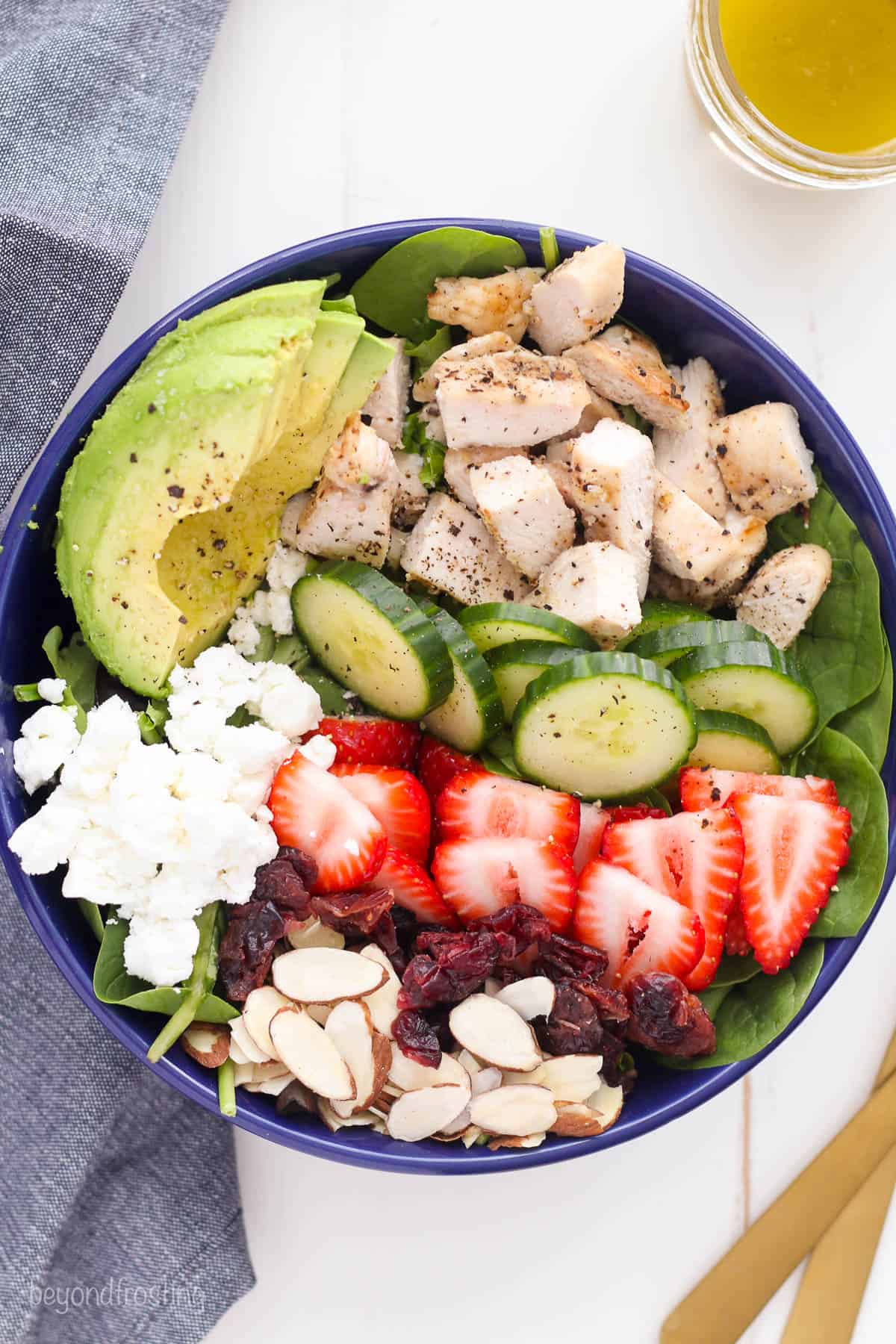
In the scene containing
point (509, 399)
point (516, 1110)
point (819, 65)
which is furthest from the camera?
point (819, 65)

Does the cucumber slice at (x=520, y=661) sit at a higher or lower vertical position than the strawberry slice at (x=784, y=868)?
higher

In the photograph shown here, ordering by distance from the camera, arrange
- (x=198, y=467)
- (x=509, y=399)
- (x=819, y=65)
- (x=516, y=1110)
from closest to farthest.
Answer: (x=198, y=467), (x=516, y=1110), (x=509, y=399), (x=819, y=65)

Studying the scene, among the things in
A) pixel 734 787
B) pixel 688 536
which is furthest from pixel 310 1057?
pixel 688 536

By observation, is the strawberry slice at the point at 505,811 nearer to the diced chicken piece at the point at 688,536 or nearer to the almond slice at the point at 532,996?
the almond slice at the point at 532,996

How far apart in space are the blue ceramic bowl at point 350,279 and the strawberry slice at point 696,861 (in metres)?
0.17

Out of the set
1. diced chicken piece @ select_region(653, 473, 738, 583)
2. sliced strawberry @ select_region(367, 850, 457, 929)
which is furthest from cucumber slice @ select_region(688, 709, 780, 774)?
sliced strawberry @ select_region(367, 850, 457, 929)

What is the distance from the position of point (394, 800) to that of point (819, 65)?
4.95 ft

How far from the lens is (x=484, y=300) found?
1878 millimetres

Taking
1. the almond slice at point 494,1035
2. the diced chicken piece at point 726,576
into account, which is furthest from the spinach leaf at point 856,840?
the almond slice at point 494,1035

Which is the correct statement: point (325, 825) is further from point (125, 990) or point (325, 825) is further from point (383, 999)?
point (125, 990)

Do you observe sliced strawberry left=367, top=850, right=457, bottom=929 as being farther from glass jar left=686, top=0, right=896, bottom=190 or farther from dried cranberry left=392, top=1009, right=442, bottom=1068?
glass jar left=686, top=0, right=896, bottom=190

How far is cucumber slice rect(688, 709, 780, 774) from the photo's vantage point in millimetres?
1844

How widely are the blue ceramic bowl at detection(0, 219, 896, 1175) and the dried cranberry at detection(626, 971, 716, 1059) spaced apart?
66mm

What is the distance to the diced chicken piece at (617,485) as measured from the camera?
5.97 feet
